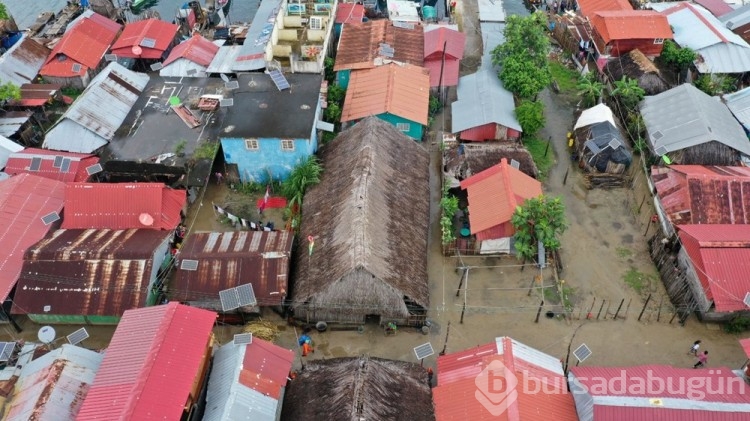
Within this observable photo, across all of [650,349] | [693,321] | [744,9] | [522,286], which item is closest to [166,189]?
[522,286]

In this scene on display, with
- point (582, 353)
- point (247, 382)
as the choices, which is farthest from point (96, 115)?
point (582, 353)

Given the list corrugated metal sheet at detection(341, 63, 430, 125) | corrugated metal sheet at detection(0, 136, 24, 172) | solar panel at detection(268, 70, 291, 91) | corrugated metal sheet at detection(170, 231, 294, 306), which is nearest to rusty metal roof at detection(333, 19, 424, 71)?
corrugated metal sheet at detection(341, 63, 430, 125)

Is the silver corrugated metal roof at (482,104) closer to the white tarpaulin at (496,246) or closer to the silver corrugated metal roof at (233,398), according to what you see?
the white tarpaulin at (496,246)

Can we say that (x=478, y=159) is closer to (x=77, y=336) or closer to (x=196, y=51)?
(x=77, y=336)

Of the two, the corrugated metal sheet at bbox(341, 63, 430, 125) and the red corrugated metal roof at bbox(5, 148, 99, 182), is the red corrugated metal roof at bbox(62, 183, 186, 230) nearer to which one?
the red corrugated metal roof at bbox(5, 148, 99, 182)

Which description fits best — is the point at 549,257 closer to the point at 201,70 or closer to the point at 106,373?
the point at 106,373
